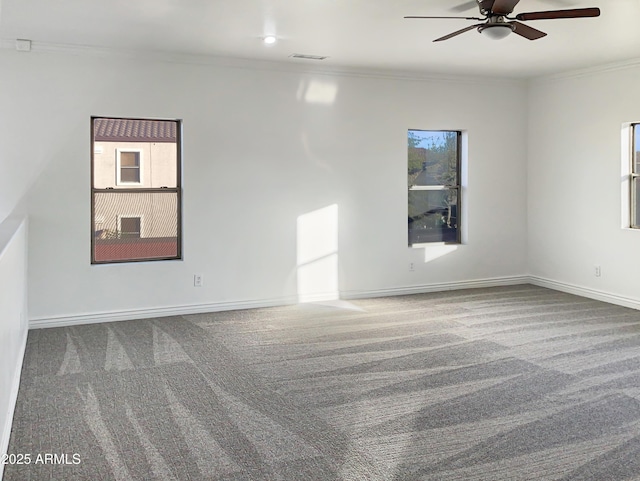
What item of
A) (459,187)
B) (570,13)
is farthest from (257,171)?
(570,13)

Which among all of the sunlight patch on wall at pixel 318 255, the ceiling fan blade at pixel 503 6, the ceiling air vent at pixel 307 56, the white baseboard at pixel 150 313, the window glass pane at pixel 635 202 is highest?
the ceiling air vent at pixel 307 56

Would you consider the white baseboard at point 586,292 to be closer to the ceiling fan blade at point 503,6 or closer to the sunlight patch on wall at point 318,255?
the sunlight patch on wall at point 318,255

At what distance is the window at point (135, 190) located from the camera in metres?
5.91

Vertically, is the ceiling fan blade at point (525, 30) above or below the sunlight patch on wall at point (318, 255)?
above

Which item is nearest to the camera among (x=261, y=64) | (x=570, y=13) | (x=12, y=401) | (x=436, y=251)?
(x=12, y=401)

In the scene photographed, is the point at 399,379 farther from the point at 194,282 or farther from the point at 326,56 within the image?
the point at 326,56

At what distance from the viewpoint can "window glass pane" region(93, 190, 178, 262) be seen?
5941 millimetres

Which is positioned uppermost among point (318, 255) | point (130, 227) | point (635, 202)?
point (635, 202)

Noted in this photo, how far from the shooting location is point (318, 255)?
6816mm

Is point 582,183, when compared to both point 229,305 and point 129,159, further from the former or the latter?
point 129,159

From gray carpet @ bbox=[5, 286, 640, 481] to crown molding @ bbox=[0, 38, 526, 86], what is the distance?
250 centimetres

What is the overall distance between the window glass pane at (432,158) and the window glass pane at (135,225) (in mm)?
2818

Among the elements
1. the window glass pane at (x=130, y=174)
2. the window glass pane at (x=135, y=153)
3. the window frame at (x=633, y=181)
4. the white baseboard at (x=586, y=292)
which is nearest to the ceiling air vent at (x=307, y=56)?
the window glass pane at (x=135, y=153)

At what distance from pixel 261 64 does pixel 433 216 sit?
2.75 m
